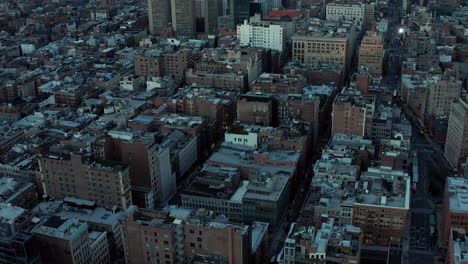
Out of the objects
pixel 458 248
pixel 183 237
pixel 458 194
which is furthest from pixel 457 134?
pixel 183 237

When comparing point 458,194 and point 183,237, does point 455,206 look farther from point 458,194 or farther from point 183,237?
point 183,237

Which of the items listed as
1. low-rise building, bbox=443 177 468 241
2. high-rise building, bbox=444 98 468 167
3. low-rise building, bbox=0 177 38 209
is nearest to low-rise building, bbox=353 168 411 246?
low-rise building, bbox=443 177 468 241

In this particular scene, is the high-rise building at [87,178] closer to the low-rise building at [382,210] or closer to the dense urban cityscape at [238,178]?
the dense urban cityscape at [238,178]

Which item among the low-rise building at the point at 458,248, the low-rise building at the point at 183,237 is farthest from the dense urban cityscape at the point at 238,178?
the low-rise building at the point at 458,248

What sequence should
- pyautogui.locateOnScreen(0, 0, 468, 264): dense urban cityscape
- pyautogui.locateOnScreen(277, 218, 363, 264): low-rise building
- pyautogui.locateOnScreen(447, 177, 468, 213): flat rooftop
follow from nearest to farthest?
1. pyautogui.locateOnScreen(277, 218, 363, 264): low-rise building
2. pyautogui.locateOnScreen(0, 0, 468, 264): dense urban cityscape
3. pyautogui.locateOnScreen(447, 177, 468, 213): flat rooftop

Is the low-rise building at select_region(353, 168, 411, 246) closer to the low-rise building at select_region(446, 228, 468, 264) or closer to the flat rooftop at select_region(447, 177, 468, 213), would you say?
the flat rooftop at select_region(447, 177, 468, 213)

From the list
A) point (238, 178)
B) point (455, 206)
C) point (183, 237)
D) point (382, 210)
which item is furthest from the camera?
point (238, 178)

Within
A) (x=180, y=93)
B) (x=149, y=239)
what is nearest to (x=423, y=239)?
(x=149, y=239)
